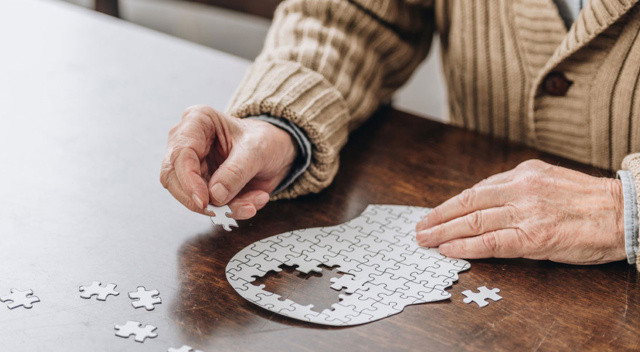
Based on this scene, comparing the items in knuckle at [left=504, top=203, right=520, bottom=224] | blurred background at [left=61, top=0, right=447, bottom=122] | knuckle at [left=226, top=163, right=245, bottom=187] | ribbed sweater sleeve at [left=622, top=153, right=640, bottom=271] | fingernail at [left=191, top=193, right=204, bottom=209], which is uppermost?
ribbed sweater sleeve at [left=622, top=153, right=640, bottom=271]

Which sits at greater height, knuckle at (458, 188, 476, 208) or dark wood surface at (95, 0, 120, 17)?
knuckle at (458, 188, 476, 208)

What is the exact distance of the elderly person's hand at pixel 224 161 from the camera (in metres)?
1.11

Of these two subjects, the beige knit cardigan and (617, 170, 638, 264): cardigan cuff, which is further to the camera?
the beige knit cardigan

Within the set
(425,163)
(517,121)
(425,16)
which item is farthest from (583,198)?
(425,16)

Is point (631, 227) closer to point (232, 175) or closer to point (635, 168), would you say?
point (635, 168)

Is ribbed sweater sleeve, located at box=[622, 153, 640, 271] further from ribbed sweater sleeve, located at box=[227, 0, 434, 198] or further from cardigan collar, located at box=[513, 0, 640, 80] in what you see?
ribbed sweater sleeve, located at box=[227, 0, 434, 198]

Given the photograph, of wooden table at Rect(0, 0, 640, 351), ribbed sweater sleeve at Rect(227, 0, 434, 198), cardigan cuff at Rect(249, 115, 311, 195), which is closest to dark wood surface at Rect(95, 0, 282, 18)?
wooden table at Rect(0, 0, 640, 351)

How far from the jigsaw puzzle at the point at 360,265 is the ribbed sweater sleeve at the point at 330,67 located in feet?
0.55

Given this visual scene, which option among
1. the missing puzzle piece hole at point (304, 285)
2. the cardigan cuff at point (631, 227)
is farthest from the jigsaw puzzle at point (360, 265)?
the cardigan cuff at point (631, 227)

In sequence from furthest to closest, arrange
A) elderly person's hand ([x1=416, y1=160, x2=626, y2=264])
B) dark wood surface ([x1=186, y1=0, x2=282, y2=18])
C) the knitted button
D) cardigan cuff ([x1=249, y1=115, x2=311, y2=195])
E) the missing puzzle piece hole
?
1. dark wood surface ([x1=186, y1=0, x2=282, y2=18])
2. the knitted button
3. cardigan cuff ([x1=249, y1=115, x2=311, y2=195])
4. elderly person's hand ([x1=416, y1=160, x2=626, y2=264])
5. the missing puzzle piece hole

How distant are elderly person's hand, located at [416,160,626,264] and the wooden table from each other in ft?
0.10

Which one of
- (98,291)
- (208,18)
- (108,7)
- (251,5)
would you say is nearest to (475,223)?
(98,291)

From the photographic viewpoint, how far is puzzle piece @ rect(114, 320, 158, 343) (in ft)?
2.94

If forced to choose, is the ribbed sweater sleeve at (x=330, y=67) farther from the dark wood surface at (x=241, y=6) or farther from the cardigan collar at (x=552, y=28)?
the dark wood surface at (x=241, y=6)
